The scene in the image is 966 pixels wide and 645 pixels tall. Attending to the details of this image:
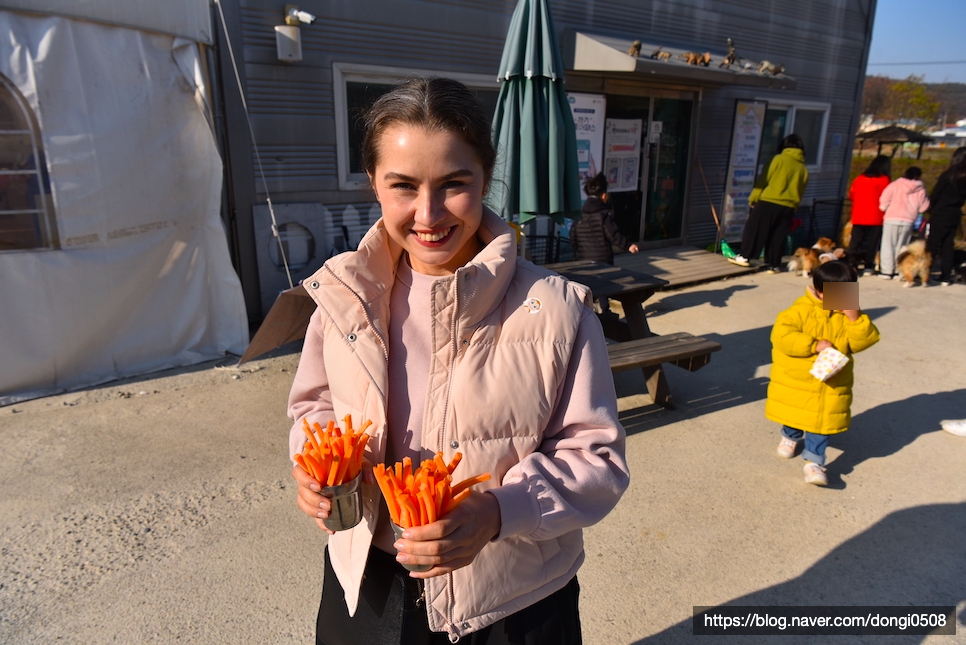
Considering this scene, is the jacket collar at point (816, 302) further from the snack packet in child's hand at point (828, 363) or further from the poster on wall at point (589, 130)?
the poster on wall at point (589, 130)

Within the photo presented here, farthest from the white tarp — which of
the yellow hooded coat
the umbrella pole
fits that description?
the umbrella pole

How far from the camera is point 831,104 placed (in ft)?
40.6

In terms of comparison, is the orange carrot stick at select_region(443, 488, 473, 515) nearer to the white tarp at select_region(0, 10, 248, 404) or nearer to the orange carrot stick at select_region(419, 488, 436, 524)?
the orange carrot stick at select_region(419, 488, 436, 524)

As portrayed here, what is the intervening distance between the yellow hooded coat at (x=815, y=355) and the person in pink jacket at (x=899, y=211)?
22.5ft

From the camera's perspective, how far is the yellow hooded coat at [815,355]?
3.73 meters

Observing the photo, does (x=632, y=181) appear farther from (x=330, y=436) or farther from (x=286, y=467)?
(x=330, y=436)

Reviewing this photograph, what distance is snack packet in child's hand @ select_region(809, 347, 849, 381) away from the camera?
3629 millimetres

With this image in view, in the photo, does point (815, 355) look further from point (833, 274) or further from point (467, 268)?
point (467, 268)

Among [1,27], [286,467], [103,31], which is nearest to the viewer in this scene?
[286,467]

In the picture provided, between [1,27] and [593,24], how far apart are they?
6872 millimetres

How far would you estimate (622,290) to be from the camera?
5215 mm

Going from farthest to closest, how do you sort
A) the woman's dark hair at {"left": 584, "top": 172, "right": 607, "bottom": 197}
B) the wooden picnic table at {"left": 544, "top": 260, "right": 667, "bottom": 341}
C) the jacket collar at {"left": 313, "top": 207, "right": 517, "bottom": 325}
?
the woman's dark hair at {"left": 584, "top": 172, "right": 607, "bottom": 197} → the wooden picnic table at {"left": 544, "top": 260, "right": 667, "bottom": 341} → the jacket collar at {"left": 313, "top": 207, "right": 517, "bottom": 325}

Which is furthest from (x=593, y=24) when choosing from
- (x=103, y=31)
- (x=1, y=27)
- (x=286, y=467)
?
(x=286, y=467)

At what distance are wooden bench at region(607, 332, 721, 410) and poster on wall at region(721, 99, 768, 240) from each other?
275 inches
